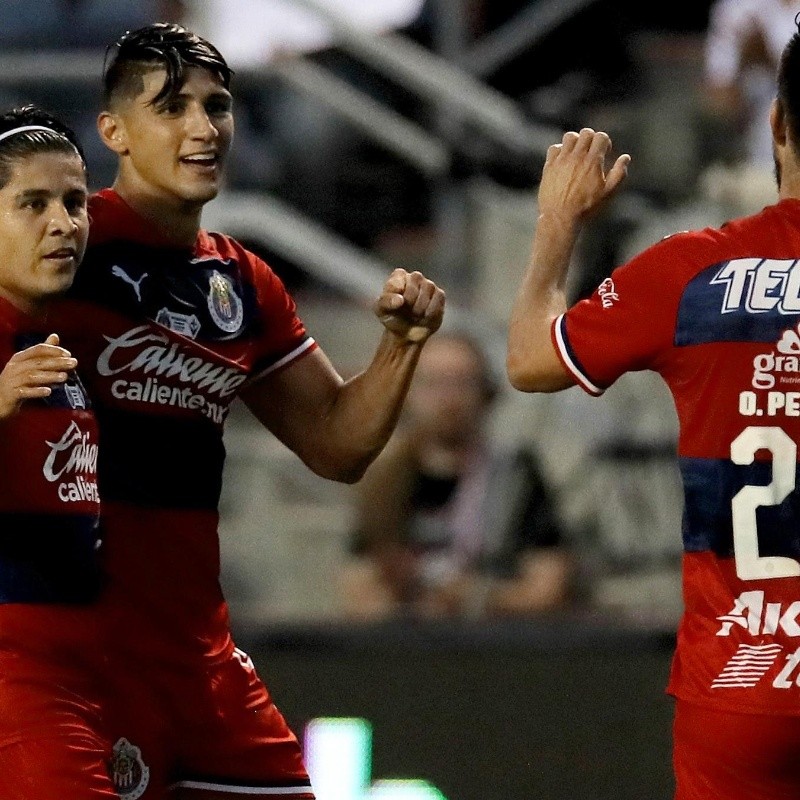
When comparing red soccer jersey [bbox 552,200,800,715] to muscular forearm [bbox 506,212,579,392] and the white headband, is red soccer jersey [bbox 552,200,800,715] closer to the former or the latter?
muscular forearm [bbox 506,212,579,392]

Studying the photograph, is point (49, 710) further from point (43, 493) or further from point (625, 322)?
point (625, 322)

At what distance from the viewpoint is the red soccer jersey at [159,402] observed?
371 centimetres

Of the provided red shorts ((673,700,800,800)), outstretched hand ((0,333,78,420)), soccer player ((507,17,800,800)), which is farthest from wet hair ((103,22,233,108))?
red shorts ((673,700,800,800))

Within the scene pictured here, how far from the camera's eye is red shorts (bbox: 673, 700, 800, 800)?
3.10m

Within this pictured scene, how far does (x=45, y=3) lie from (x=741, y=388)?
616 cm

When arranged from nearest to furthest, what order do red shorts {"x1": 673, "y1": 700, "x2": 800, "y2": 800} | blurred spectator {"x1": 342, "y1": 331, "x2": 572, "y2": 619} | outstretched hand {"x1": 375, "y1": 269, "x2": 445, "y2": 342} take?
red shorts {"x1": 673, "y1": 700, "x2": 800, "y2": 800}, outstretched hand {"x1": 375, "y1": 269, "x2": 445, "y2": 342}, blurred spectator {"x1": 342, "y1": 331, "x2": 572, "y2": 619}

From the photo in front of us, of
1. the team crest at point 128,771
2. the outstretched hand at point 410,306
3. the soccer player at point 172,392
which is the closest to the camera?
the team crest at point 128,771

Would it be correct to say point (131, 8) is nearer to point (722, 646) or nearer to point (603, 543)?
point (603, 543)

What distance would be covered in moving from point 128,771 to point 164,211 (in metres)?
1.17

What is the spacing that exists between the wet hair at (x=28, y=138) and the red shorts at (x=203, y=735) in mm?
1050

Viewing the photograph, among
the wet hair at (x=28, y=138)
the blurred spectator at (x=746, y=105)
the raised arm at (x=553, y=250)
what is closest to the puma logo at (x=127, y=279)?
the wet hair at (x=28, y=138)

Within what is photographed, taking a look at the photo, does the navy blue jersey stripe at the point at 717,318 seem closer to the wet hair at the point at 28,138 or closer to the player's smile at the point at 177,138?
the player's smile at the point at 177,138

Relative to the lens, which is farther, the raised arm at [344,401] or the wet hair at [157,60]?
the raised arm at [344,401]

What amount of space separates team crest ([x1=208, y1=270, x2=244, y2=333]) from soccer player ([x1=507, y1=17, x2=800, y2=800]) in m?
0.90
